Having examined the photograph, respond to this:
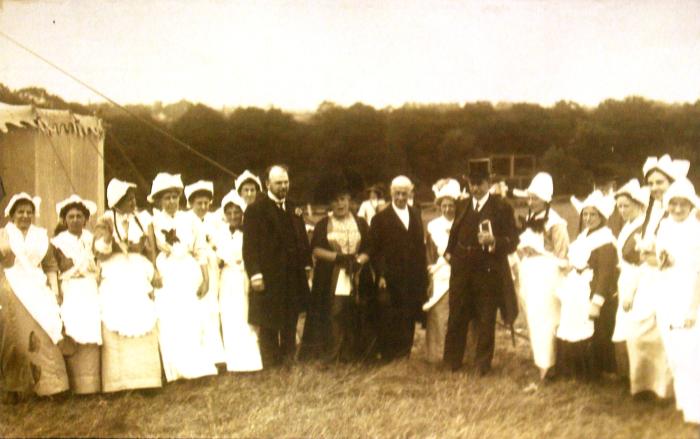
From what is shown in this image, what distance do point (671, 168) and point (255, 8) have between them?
7.48 ft

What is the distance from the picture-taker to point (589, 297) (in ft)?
12.1

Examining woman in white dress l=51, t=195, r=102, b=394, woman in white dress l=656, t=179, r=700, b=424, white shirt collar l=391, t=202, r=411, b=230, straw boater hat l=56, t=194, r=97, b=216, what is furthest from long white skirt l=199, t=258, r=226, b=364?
woman in white dress l=656, t=179, r=700, b=424

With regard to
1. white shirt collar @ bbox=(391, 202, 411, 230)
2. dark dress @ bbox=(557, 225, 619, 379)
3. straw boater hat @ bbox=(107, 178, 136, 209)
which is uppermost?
straw boater hat @ bbox=(107, 178, 136, 209)

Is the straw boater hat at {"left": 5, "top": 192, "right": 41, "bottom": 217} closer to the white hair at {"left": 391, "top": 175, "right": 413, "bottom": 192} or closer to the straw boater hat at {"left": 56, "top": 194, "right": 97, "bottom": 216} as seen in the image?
the straw boater hat at {"left": 56, "top": 194, "right": 97, "bottom": 216}

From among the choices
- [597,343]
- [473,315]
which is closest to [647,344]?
[597,343]

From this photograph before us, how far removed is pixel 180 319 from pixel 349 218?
1.02 m

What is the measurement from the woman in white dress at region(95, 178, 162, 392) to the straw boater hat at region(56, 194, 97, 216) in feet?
0.23

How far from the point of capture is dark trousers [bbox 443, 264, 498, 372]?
373 cm

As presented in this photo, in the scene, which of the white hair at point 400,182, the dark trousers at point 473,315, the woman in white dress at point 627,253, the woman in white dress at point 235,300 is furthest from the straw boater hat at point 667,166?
the woman in white dress at point 235,300

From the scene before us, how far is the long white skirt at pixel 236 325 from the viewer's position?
3727mm

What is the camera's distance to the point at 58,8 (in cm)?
361

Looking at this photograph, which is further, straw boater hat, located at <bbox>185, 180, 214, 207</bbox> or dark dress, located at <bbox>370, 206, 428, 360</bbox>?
dark dress, located at <bbox>370, 206, 428, 360</bbox>

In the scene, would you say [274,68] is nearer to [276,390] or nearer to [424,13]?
[424,13]

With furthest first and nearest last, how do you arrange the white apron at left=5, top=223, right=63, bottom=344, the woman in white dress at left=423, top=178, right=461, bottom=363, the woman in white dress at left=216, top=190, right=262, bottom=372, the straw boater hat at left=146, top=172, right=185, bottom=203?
the woman in white dress at left=423, top=178, right=461, bottom=363, the woman in white dress at left=216, top=190, right=262, bottom=372, the straw boater hat at left=146, top=172, right=185, bottom=203, the white apron at left=5, top=223, right=63, bottom=344
